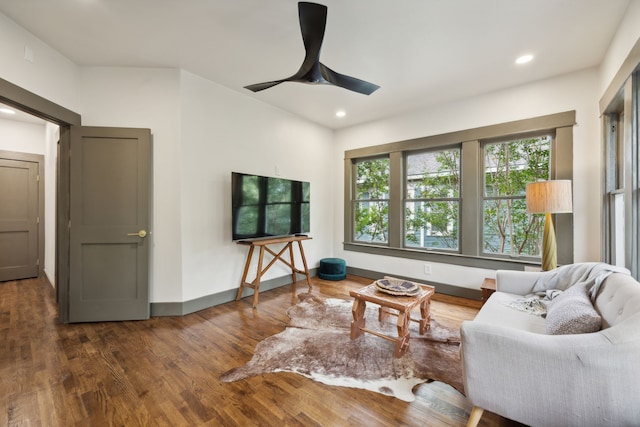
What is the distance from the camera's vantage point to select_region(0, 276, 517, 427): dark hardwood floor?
158 centimetres

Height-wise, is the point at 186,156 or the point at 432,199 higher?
the point at 186,156

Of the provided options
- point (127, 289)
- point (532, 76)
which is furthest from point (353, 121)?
point (127, 289)

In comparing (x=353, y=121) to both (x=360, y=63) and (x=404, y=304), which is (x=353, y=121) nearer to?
(x=360, y=63)

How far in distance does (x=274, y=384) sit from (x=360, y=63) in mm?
3126

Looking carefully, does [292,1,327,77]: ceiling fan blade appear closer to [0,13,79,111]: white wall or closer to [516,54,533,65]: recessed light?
[516,54,533,65]: recessed light

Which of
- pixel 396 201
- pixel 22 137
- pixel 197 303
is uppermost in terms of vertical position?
pixel 22 137

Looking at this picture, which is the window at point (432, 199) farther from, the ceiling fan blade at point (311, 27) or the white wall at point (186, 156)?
the ceiling fan blade at point (311, 27)

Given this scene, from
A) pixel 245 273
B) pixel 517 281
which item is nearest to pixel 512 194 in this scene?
pixel 517 281

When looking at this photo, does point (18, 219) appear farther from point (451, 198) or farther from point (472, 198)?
point (472, 198)

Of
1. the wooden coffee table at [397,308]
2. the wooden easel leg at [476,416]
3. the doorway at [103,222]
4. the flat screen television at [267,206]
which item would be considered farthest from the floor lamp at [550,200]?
the doorway at [103,222]

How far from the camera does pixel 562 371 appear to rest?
1192mm

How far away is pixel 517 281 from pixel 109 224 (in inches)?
167

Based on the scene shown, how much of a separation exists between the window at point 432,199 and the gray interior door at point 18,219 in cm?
650

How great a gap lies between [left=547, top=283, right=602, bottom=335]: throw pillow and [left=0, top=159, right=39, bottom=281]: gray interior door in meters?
7.10
